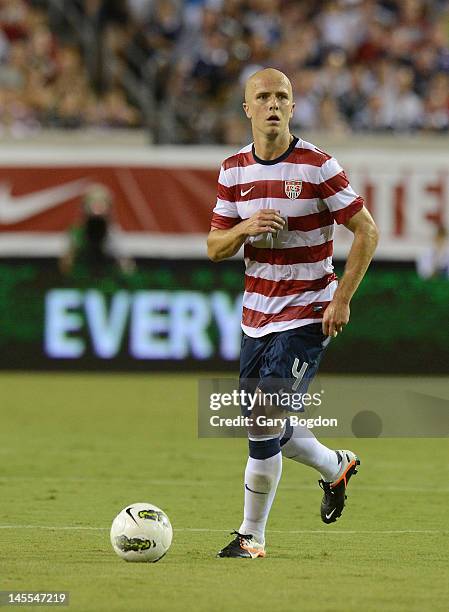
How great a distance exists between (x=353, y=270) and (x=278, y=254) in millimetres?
405

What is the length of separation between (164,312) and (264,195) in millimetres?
9896

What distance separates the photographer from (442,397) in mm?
13016

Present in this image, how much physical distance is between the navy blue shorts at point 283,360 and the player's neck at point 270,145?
34.3 inches

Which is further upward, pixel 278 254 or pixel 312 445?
pixel 278 254

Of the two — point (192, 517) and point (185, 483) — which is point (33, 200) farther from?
point (192, 517)

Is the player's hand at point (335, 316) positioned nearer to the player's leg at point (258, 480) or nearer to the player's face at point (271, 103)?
the player's leg at point (258, 480)

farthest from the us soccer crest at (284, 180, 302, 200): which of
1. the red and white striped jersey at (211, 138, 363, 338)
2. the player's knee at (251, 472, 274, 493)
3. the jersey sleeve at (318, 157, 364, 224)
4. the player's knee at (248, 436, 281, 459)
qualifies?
the player's knee at (251, 472, 274, 493)

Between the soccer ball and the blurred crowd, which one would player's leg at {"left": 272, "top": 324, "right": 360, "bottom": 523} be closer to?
the soccer ball

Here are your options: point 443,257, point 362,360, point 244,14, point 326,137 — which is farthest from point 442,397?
point 244,14

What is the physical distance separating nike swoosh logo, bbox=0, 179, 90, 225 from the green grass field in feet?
18.8

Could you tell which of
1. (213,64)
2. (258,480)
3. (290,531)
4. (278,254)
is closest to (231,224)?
(278,254)

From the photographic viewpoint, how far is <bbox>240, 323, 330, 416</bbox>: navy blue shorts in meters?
6.75

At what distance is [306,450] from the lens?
282 inches

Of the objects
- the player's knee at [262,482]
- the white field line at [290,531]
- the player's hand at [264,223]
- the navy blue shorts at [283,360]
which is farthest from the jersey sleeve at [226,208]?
the white field line at [290,531]
